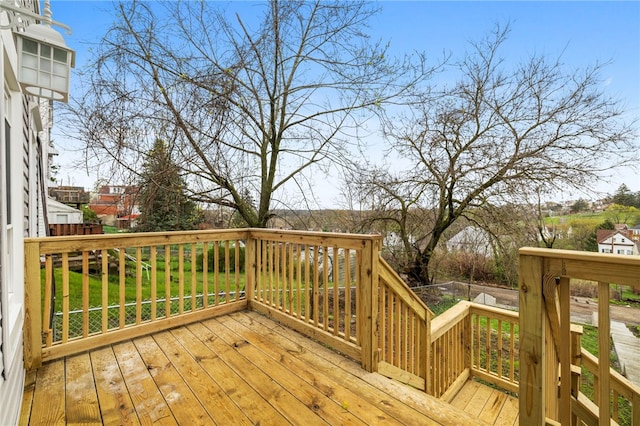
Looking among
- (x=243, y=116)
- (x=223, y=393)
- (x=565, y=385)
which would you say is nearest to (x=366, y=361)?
(x=223, y=393)

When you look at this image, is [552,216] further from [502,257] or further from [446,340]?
[446,340]

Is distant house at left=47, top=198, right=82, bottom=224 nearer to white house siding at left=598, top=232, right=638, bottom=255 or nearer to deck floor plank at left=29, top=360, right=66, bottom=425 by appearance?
deck floor plank at left=29, top=360, right=66, bottom=425

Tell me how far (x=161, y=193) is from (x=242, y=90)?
5.45 feet

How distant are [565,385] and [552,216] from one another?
523 cm

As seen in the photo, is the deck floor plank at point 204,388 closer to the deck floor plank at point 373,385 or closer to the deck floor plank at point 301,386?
the deck floor plank at point 301,386

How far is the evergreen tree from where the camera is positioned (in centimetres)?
361

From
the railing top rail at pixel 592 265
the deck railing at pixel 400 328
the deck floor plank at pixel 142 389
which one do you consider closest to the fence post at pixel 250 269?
the deck floor plank at pixel 142 389

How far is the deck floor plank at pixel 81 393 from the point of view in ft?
5.55

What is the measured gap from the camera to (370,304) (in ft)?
7.48

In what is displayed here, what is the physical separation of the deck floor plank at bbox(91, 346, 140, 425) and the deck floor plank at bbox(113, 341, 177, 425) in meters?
0.03

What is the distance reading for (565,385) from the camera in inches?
48.7

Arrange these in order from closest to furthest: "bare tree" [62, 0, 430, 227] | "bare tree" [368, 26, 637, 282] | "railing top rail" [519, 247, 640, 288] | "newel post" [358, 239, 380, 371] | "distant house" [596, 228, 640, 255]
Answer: "railing top rail" [519, 247, 640, 288] → "newel post" [358, 239, 380, 371] → "distant house" [596, 228, 640, 255] → "bare tree" [62, 0, 430, 227] → "bare tree" [368, 26, 637, 282]

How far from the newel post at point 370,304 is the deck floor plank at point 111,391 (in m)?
1.49

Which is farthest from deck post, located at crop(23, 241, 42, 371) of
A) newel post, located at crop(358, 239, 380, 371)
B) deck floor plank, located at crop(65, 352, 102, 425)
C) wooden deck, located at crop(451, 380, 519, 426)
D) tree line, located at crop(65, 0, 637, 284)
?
wooden deck, located at crop(451, 380, 519, 426)
